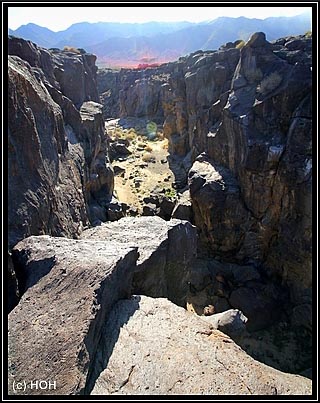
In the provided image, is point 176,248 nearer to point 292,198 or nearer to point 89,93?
point 292,198

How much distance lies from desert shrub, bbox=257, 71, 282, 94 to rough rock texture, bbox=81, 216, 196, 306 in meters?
11.5

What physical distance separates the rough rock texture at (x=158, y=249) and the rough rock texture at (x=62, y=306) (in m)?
1.32

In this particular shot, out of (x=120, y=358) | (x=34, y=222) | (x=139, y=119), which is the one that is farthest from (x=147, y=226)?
(x=139, y=119)

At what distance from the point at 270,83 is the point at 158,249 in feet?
45.1

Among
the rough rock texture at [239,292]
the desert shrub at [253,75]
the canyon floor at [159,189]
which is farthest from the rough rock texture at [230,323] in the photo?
the desert shrub at [253,75]

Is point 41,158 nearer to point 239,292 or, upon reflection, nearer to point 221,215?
point 239,292

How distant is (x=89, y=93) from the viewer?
25797 mm

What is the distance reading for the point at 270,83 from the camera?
60.8ft

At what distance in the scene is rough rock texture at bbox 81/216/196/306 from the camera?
8445 mm

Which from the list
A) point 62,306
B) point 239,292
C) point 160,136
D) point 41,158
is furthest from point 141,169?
point 62,306

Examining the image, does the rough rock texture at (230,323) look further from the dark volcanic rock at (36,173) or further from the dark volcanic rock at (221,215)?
the dark volcanic rock at (221,215)

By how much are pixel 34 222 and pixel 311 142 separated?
43.1ft

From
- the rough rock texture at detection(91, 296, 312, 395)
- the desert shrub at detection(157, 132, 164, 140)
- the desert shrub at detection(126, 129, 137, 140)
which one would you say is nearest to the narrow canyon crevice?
the rough rock texture at detection(91, 296, 312, 395)
